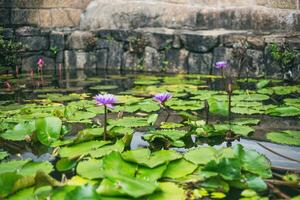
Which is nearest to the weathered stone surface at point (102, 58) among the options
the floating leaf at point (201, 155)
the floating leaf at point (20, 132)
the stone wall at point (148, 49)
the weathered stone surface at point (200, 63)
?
the stone wall at point (148, 49)

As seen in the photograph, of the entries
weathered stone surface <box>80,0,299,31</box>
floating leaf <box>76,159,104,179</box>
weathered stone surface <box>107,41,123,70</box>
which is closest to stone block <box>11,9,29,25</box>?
weathered stone surface <box>80,0,299,31</box>

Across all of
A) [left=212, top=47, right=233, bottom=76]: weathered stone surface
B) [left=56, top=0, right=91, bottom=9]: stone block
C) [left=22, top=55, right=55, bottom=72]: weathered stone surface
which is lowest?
[left=22, top=55, right=55, bottom=72]: weathered stone surface

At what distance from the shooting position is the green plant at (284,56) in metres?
4.48

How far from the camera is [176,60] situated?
5.56 metres

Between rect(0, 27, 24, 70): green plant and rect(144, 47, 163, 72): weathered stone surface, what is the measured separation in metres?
1.77

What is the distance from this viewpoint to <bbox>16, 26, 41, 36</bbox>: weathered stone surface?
6.07 meters

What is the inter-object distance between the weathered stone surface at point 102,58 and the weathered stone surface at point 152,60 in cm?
68

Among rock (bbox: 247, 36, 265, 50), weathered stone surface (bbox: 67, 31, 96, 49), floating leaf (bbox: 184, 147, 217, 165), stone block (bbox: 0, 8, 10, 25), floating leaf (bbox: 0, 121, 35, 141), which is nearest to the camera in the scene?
floating leaf (bbox: 184, 147, 217, 165)

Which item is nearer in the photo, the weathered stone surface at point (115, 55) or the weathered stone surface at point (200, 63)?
the weathered stone surface at point (200, 63)

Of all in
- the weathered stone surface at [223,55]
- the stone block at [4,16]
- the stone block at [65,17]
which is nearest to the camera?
the weathered stone surface at [223,55]

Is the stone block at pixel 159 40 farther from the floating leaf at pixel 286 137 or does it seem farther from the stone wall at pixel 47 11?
the floating leaf at pixel 286 137

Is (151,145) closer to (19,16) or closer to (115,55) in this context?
(115,55)

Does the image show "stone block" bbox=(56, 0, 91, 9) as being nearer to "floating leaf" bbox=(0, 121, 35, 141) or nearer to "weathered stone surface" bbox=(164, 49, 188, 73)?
"weathered stone surface" bbox=(164, 49, 188, 73)

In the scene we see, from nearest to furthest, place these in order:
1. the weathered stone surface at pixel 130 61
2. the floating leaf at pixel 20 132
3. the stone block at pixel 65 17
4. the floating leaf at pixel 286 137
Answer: the floating leaf at pixel 286 137
the floating leaf at pixel 20 132
the weathered stone surface at pixel 130 61
the stone block at pixel 65 17
